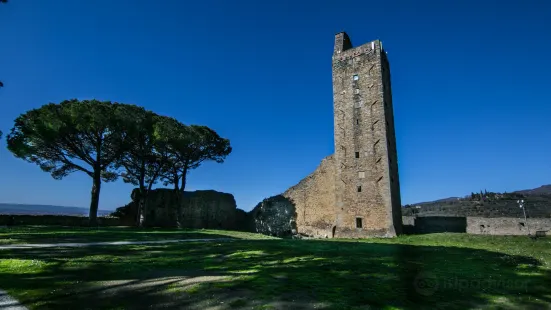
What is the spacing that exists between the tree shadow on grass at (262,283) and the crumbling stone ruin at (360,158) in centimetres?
1522

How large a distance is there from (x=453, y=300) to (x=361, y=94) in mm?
21649

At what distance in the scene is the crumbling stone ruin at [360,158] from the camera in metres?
22.6

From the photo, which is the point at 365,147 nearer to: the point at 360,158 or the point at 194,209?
the point at 360,158

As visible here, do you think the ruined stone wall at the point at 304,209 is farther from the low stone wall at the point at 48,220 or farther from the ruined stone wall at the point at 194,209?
the low stone wall at the point at 48,220

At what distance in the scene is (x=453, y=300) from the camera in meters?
4.23

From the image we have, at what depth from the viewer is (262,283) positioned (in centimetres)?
478

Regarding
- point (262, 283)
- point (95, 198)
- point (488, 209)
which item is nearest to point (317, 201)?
point (95, 198)

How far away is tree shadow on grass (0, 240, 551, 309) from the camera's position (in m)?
3.90

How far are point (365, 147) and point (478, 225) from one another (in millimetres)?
11390

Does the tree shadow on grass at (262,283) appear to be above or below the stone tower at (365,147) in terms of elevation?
below

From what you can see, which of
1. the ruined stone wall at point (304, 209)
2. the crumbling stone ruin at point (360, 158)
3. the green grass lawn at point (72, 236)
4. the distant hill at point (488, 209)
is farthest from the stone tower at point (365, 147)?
the distant hill at point (488, 209)

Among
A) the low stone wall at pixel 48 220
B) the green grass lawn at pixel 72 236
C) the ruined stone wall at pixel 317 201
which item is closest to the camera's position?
the green grass lawn at pixel 72 236

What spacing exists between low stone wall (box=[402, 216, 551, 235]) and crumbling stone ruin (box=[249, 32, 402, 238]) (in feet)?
10.2

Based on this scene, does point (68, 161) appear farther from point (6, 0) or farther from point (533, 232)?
point (533, 232)
